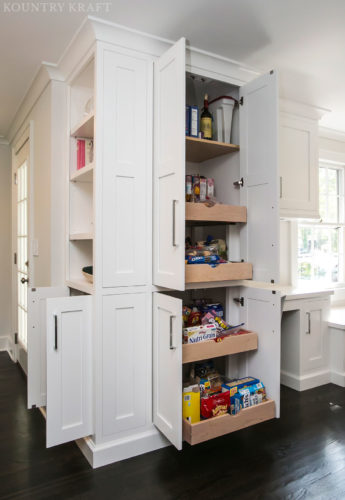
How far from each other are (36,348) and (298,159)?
2.50 meters

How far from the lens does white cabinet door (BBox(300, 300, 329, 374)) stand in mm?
3020

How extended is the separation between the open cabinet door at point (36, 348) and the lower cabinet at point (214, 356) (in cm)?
76

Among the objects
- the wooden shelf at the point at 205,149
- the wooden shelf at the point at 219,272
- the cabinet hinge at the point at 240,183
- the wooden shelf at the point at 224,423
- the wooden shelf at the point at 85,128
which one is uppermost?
the wooden shelf at the point at 85,128

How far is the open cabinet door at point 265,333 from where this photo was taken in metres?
2.04

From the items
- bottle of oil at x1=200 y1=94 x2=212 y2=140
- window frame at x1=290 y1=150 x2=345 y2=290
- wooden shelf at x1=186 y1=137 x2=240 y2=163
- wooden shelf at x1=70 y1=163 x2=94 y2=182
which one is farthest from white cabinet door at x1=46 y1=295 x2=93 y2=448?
window frame at x1=290 y1=150 x2=345 y2=290

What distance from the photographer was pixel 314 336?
122 inches

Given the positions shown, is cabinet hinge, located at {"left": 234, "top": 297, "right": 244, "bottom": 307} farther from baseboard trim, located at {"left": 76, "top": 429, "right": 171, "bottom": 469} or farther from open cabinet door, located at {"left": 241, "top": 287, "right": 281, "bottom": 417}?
baseboard trim, located at {"left": 76, "top": 429, "right": 171, "bottom": 469}

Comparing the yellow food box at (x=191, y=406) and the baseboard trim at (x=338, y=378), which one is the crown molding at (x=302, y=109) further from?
the yellow food box at (x=191, y=406)

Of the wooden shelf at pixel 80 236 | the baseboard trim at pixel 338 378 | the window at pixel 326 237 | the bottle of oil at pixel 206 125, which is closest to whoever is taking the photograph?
the wooden shelf at pixel 80 236

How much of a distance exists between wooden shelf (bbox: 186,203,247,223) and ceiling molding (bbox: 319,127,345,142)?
7.16 ft

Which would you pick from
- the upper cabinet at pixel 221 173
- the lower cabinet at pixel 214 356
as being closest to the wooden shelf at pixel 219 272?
the upper cabinet at pixel 221 173

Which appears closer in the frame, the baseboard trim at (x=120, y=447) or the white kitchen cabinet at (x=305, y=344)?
the baseboard trim at (x=120, y=447)

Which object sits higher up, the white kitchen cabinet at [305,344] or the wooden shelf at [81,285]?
the wooden shelf at [81,285]

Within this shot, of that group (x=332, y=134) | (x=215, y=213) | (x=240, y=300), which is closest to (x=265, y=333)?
(x=240, y=300)
